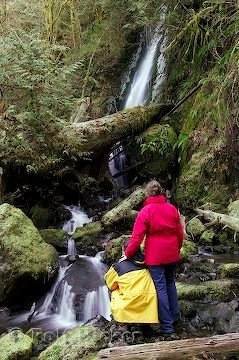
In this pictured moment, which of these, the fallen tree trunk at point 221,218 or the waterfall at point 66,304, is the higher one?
the fallen tree trunk at point 221,218

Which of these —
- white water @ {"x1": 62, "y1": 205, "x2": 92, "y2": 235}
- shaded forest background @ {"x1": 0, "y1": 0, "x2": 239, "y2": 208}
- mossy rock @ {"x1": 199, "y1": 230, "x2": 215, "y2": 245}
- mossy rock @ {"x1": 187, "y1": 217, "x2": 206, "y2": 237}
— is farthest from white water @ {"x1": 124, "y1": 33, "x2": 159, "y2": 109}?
mossy rock @ {"x1": 199, "y1": 230, "x2": 215, "y2": 245}

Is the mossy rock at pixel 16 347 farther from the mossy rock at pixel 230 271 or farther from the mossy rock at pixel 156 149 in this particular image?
the mossy rock at pixel 156 149

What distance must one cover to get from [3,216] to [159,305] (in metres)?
4.03

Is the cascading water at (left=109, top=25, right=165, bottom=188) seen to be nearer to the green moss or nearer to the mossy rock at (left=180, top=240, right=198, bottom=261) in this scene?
the green moss

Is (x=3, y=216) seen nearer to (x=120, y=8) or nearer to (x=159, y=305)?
(x=159, y=305)

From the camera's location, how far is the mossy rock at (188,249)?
25.1 feet

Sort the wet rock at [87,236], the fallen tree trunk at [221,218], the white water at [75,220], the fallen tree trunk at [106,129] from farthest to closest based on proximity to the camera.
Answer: the white water at [75,220] → the fallen tree trunk at [106,129] → the wet rock at [87,236] → the fallen tree trunk at [221,218]

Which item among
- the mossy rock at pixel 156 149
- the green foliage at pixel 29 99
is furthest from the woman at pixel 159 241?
the mossy rock at pixel 156 149

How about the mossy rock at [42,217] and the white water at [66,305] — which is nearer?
the white water at [66,305]

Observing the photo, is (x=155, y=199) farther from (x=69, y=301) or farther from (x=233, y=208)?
(x=233, y=208)

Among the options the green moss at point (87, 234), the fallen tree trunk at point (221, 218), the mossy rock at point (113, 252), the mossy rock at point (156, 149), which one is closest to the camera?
the fallen tree trunk at point (221, 218)

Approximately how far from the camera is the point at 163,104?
1285 cm

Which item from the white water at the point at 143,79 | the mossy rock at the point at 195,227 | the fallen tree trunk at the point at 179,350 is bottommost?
the fallen tree trunk at the point at 179,350

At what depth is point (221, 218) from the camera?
8.09m
